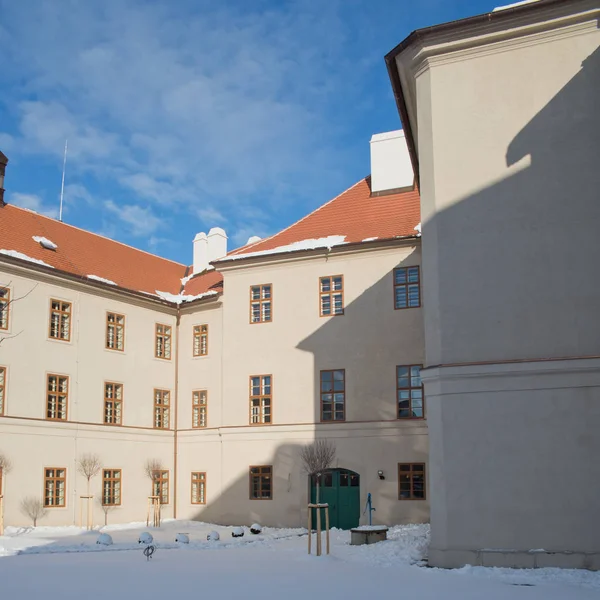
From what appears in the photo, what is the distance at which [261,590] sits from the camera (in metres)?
12.6

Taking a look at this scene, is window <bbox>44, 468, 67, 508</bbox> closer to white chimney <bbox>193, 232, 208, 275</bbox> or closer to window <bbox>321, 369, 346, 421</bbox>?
window <bbox>321, 369, 346, 421</bbox>

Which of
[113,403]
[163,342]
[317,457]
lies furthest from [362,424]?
[163,342]

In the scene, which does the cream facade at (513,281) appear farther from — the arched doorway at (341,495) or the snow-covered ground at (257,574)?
the arched doorway at (341,495)

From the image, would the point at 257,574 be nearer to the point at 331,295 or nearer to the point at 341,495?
the point at 341,495

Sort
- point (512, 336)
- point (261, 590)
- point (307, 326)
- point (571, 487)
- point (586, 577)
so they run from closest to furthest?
point (261, 590)
point (586, 577)
point (571, 487)
point (512, 336)
point (307, 326)

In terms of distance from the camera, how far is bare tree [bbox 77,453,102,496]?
2669cm

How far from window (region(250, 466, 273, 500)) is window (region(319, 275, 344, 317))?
19.1ft

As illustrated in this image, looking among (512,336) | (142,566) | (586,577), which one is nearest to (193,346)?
(142,566)

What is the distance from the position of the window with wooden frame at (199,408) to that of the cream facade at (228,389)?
A: 92 millimetres

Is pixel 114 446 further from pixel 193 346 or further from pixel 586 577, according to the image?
pixel 586 577

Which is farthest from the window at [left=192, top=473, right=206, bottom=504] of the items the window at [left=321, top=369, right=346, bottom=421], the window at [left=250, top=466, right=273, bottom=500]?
the window at [left=321, top=369, right=346, bottom=421]

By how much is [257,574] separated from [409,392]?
1198 centimetres

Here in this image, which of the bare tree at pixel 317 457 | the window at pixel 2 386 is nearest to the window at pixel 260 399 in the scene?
the bare tree at pixel 317 457

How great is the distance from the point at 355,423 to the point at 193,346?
8.33 m
